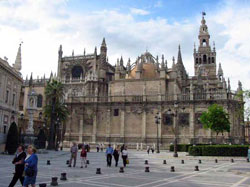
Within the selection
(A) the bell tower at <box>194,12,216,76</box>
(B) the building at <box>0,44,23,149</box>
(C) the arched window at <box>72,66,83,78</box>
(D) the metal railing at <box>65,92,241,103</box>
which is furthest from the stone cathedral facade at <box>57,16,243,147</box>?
(A) the bell tower at <box>194,12,216,76</box>

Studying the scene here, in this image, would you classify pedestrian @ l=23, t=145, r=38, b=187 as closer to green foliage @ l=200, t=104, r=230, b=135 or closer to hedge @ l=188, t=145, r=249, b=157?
hedge @ l=188, t=145, r=249, b=157

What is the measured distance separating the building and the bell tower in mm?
52131

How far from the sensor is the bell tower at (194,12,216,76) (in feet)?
241

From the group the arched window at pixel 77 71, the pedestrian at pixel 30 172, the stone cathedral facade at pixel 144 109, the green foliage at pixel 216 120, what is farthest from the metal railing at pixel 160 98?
the pedestrian at pixel 30 172

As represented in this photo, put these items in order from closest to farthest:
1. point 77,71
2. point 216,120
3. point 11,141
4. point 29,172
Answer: point 29,172
point 11,141
point 216,120
point 77,71

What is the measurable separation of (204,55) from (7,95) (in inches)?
2287

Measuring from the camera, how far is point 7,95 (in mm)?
30562

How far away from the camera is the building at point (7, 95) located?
94.3ft

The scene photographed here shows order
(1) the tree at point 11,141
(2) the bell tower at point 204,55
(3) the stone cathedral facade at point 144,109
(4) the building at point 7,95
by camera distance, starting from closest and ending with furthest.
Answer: (1) the tree at point 11,141 → (4) the building at point 7,95 → (3) the stone cathedral facade at point 144,109 → (2) the bell tower at point 204,55

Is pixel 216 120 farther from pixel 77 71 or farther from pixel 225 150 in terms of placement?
pixel 77 71

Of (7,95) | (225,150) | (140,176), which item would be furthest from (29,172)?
(7,95)

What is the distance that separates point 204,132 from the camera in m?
39.1

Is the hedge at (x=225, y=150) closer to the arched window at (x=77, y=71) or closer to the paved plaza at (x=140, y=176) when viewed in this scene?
the paved plaza at (x=140, y=176)

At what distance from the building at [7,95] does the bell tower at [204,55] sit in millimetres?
52131
